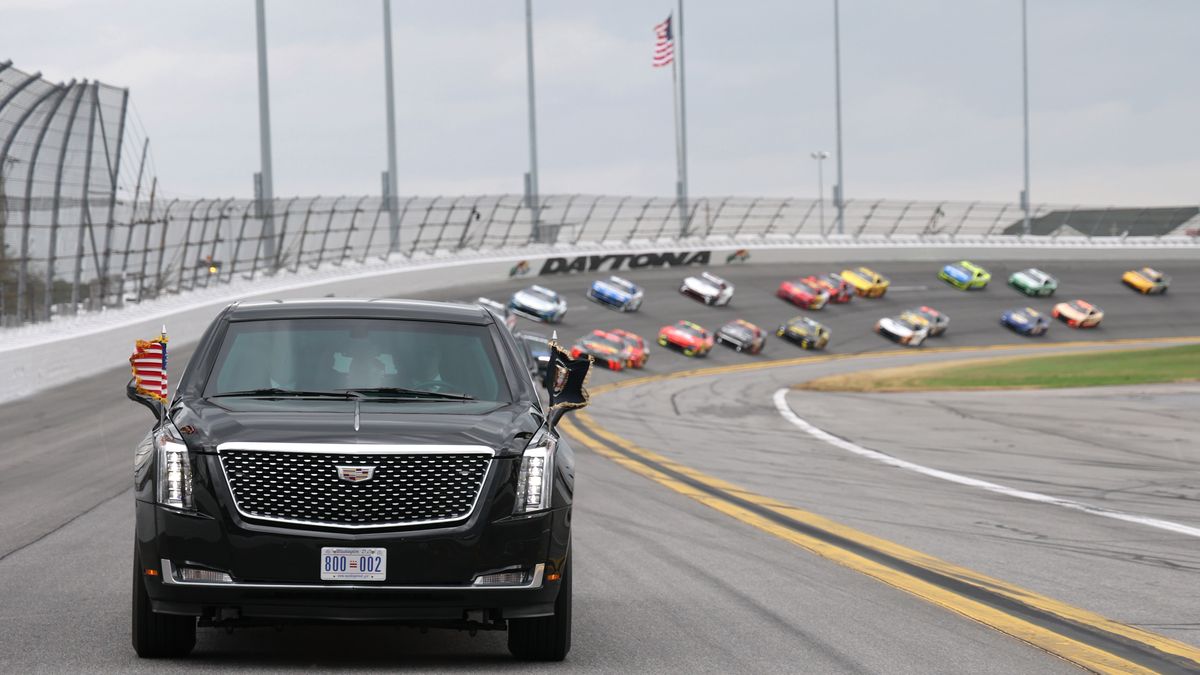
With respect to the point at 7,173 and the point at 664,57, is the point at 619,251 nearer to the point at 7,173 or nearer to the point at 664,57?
the point at 664,57

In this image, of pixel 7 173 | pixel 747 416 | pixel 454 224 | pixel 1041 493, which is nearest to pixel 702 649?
pixel 1041 493

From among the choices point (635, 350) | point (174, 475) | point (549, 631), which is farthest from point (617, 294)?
point (174, 475)

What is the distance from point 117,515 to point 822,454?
9.33 metres

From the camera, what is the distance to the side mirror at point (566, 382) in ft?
21.5

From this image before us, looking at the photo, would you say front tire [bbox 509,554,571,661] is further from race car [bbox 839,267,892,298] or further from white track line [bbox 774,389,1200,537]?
race car [bbox 839,267,892,298]

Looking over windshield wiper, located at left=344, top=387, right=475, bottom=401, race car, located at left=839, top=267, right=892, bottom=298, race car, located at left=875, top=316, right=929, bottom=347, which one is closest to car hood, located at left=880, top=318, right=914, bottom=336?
race car, located at left=875, top=316, right=929, bottom=347

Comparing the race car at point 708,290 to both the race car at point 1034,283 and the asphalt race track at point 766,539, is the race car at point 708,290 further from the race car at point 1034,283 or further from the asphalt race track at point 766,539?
the asphalt race track at point 766,539

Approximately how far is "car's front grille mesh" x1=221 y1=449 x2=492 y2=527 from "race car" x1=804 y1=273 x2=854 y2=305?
5768cm

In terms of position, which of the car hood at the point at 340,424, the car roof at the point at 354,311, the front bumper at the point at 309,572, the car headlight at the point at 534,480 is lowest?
the front bumper at the point at 309,572

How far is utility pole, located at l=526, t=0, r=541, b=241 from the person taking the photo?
2462 inches

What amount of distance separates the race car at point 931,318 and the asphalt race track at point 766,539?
30601 millimetres

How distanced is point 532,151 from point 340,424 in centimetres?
6055

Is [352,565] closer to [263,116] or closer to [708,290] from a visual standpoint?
[263,116]

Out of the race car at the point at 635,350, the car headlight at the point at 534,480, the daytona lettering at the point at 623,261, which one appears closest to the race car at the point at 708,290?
the daytona lettering at the point at 623,261
